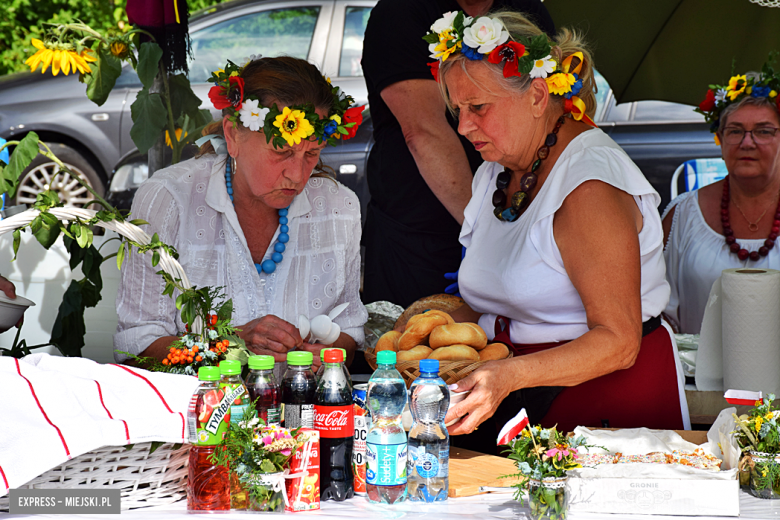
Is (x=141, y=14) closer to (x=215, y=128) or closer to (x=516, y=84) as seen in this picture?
(x=215, y=128)

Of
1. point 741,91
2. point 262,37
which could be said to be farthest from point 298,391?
point 262,37

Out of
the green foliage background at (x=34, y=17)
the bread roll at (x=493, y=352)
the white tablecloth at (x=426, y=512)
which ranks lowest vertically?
the white tablecloth at (x=426, y=512)

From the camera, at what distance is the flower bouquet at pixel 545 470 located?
132 cm

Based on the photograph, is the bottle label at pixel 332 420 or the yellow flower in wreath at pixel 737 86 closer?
the bottle label at pixel 332 420

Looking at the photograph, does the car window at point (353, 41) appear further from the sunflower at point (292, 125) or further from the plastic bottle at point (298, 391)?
the plastic bottle at point (298, 391)

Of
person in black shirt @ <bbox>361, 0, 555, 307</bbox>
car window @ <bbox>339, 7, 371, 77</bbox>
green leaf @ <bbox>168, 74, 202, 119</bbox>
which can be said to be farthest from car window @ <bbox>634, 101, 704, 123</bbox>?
green leaf @ <bbox>168, 74, 202, 119</bbox>

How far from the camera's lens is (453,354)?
1.77m

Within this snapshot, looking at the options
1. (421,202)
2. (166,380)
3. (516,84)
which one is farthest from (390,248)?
(166,380)

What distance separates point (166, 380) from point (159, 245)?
0.36 m

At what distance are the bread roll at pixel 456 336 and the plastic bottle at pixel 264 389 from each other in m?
0.46

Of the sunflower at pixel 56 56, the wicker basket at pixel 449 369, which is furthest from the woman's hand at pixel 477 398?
the sunflower at pixel 56 56

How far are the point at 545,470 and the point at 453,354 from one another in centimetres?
49

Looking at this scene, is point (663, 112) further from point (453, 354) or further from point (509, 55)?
point (453, 354)

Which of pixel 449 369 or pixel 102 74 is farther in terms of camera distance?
pixel 102 74
